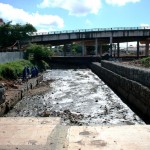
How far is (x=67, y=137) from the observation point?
32.3 feet

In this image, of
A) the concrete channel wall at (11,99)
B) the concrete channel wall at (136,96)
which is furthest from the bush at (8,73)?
the concrete channel wall at (136,96)

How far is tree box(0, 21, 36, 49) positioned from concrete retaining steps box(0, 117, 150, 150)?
59826 millimetres

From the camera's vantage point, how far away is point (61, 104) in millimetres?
22797

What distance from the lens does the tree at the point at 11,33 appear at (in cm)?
6962

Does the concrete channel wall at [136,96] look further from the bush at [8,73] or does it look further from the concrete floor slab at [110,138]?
the bush at [8,73]

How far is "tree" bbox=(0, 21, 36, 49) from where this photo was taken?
2741 inches

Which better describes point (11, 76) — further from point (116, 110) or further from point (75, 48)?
point (75, 48)

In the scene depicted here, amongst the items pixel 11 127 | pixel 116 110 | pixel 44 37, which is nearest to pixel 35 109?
pixel 116 110

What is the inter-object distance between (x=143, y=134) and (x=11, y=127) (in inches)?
165

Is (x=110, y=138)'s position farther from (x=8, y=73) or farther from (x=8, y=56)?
(x=8, y=56)

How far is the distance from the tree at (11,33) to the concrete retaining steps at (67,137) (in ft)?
196

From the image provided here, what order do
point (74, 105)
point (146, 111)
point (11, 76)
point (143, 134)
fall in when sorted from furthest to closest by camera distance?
point (11, 76), point (74, 105), point (146, 111), point (143, 134)

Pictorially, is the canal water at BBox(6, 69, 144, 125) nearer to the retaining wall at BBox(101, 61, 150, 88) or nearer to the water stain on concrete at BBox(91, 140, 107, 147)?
the retaining wall at BBox(101, 61, 150, 88)

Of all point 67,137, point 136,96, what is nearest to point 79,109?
point 136,96
